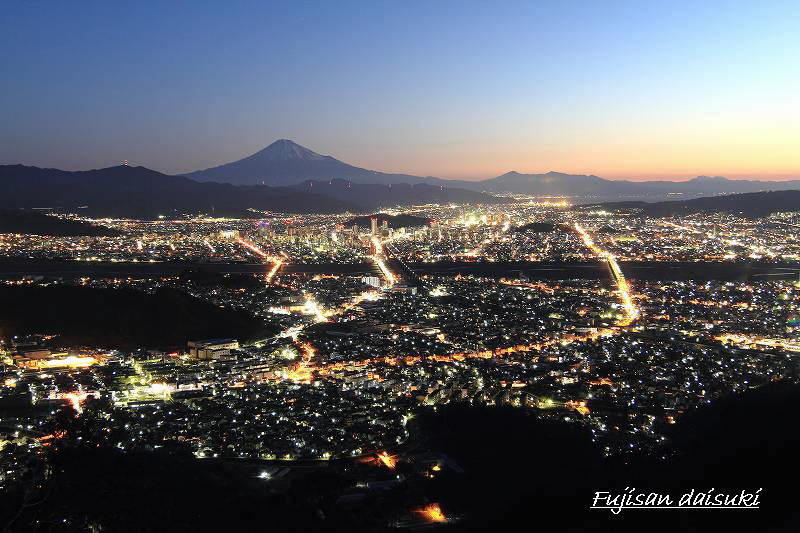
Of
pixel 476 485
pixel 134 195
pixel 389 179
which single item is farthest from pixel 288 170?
pixel 476 485

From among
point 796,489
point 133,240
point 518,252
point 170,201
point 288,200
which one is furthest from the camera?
point 288,200

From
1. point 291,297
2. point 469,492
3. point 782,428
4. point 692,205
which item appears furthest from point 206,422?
point 692,205

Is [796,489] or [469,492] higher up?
[796,489]

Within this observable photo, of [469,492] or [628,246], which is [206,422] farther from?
[628,246]

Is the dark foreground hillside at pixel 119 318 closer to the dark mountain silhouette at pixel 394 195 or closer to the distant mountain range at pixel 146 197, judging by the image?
the distant mountain range at pixel 146 197

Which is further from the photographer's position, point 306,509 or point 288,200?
point 288,200

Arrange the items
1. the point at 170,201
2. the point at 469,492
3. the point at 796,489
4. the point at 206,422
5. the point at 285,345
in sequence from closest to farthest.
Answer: the point at 796,489 < the point at 469,492 < the point at 206,422 < the point at 285,345 < the point at 170,201

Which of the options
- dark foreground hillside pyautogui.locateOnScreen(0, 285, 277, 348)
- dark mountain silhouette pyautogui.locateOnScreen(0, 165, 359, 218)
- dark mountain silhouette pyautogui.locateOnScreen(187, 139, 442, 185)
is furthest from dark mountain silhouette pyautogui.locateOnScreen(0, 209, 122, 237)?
dark mountain silhouette pyautogui.locateOnScreen(187, 139, 442, 185)
